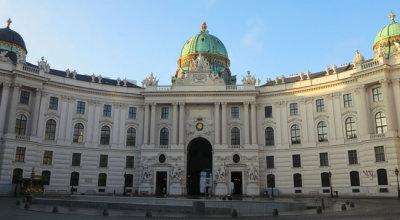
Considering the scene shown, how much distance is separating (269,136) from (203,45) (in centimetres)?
2426

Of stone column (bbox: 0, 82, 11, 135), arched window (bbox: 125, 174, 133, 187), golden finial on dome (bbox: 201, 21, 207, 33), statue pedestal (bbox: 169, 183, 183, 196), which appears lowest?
statue pedestal (bbox: 169, 183, 183, 196)

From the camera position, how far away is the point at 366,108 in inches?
1892

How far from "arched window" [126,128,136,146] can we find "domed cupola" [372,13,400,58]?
128 ft

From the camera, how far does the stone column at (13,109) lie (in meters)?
47.3

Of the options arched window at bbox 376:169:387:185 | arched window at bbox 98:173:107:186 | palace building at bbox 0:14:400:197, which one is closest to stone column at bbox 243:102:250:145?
palace building at bbox 0:14:400:197

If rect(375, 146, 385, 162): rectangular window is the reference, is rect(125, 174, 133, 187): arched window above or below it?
below

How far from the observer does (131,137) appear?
5791 cm

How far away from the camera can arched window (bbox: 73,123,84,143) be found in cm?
5466

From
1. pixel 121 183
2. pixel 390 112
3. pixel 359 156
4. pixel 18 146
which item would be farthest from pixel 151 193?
pixel 390 112

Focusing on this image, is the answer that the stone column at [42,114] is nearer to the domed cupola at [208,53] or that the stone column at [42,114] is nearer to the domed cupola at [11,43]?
the domed cupola at [11,43]

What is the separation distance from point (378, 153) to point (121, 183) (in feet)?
123

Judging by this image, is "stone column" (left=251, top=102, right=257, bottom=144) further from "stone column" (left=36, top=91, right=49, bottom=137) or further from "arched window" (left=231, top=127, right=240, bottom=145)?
"stone column" (left=36, top=91, right=49, bottom=137)

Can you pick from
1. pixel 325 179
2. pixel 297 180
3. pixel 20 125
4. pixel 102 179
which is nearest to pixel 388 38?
pixel 325 179

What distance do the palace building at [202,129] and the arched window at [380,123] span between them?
13cm
